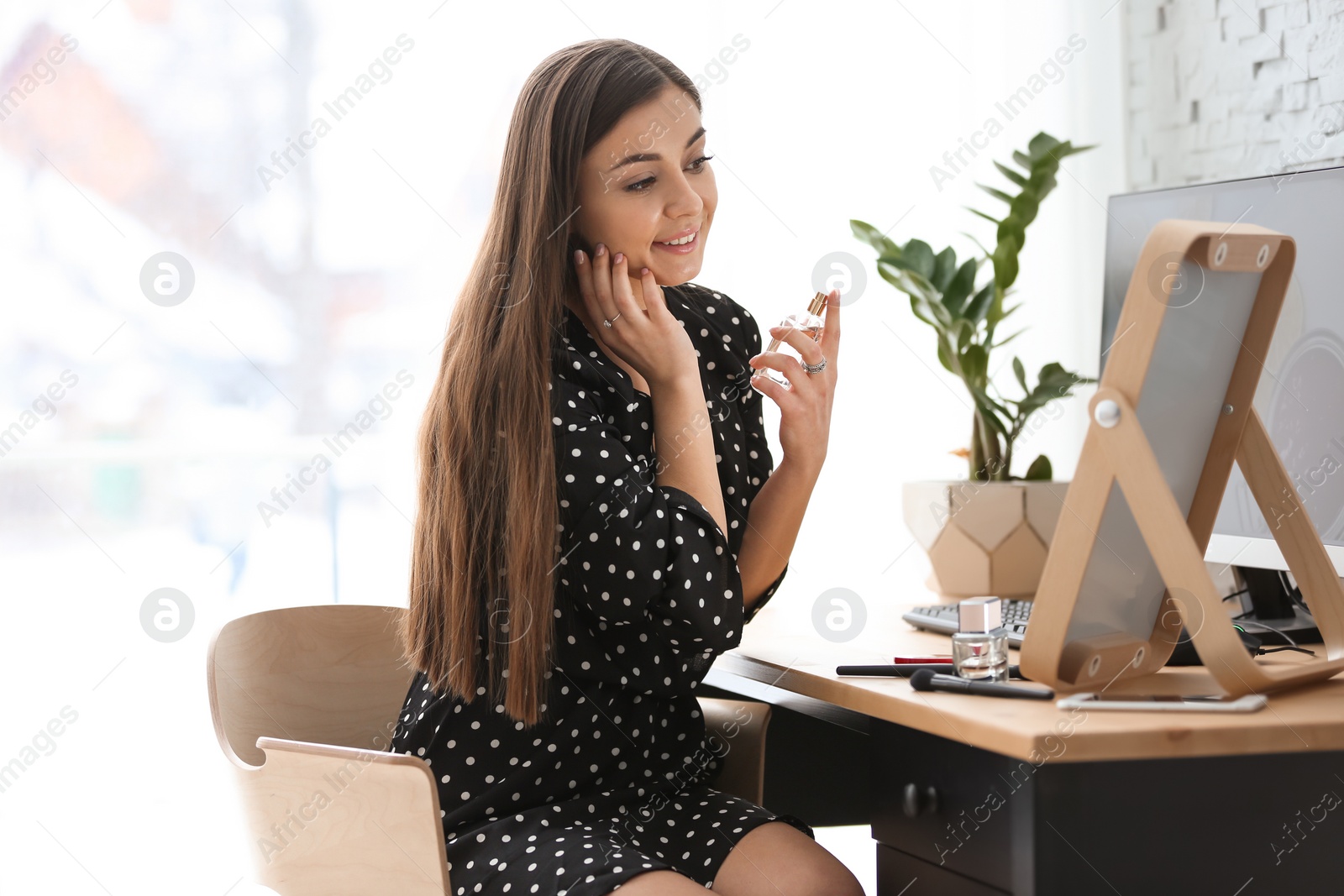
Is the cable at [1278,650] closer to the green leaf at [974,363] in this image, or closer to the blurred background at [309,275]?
the green leaf at [974,363]

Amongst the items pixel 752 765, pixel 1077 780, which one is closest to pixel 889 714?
pixel 1077 780

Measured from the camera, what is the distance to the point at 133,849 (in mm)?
2385

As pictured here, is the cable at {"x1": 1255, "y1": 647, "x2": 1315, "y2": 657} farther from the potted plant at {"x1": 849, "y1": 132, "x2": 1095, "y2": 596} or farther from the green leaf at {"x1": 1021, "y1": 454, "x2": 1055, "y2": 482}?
the green leaf at {"x1": 1021, "y1": 454, "x2": 1055, "y2": 482}

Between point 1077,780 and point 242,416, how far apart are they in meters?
2.03

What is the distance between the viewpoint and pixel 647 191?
1.27 meters

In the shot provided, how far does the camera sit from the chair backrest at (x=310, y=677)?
1.31 meters

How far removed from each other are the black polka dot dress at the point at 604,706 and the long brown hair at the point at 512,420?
3 centimetres

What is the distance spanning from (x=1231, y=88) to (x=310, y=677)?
2.05 metres

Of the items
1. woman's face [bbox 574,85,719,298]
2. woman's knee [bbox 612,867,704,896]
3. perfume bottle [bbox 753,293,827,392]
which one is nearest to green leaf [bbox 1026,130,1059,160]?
perfume bottle [bbox 753,293,827,392]

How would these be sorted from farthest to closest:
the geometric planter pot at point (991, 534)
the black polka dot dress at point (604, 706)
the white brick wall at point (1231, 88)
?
1. the white brick wall at point (1231, 88)
2. the geometric planter pot at point (991, 534)
3. the black polka dot dress at point (604, 706)

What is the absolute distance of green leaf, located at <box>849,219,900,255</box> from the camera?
191 cm

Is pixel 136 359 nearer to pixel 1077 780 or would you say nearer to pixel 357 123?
pixel 357 123

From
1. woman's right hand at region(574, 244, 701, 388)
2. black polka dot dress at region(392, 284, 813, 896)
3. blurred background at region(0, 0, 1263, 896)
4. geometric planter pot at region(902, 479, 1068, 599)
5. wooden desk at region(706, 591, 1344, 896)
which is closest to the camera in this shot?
wooden desk at region(706, 591, 1344, 896)

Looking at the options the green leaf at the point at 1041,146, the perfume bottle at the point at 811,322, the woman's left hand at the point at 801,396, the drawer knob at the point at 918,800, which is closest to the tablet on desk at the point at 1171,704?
the drawer knob at the point at 918,800
